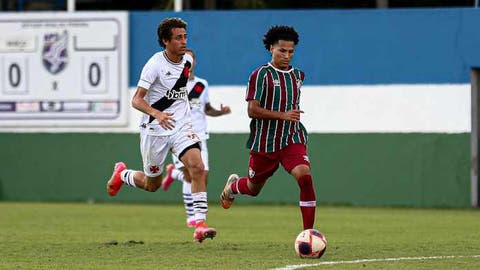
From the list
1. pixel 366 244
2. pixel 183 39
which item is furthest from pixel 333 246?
pixel 183 39

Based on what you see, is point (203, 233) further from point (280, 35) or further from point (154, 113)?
point (280, 35)

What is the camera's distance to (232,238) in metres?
14.1

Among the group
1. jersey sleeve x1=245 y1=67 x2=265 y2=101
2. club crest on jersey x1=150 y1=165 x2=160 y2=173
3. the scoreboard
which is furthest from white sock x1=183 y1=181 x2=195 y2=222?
the scoreboard

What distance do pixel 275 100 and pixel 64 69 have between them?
12.2 metres

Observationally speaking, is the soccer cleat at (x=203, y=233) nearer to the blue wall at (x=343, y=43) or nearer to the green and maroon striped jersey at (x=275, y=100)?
the green and maroon striped jersey at (x=275, y=100)

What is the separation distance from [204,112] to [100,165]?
23.3 feet

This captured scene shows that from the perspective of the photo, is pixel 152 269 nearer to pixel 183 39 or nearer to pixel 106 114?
pixel 183 39

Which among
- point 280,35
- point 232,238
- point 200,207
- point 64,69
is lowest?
point 232,238

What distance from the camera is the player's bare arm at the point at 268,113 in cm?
1131

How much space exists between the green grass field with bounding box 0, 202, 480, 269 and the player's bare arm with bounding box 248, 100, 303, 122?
1.32m

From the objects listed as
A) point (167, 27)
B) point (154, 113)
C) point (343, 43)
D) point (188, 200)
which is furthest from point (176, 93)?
point (343, 43)

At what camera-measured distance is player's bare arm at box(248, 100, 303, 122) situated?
11.3 m

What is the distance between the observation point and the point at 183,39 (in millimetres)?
12617

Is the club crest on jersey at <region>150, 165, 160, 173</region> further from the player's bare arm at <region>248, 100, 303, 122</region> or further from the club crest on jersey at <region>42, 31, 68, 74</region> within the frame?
the club crest on jersey at <region>42, 31, 68, 74</region>
